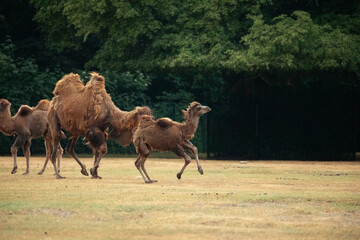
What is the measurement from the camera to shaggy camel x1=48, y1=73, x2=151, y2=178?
19125mm

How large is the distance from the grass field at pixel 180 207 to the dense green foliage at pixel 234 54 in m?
9.02

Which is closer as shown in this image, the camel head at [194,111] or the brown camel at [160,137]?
the brown camel at [160,137]

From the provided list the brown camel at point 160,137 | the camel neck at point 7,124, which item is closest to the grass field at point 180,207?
the brown camel at point 160,137

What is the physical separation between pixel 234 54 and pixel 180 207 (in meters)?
16.7

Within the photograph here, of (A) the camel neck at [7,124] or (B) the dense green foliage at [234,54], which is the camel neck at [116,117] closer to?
(A) the camel neck at [7,124]

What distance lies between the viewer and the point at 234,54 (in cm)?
2919

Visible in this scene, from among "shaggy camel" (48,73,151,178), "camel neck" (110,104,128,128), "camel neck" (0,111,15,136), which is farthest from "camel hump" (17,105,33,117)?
"camel neck" (110,104,128,128)

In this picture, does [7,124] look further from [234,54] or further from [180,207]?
[234,54]

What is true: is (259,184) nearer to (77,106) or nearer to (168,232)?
(77,106)

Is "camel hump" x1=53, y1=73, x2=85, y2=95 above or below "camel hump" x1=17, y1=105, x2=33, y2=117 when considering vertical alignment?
above

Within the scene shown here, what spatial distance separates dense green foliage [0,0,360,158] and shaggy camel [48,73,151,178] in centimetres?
996

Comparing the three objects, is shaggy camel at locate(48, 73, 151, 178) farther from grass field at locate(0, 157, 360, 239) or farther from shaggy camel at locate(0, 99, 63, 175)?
shaggy camel at locate(0, 99, 63, 175)

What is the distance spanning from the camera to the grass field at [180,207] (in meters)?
10.5

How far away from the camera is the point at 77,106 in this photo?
1945 centimetres
